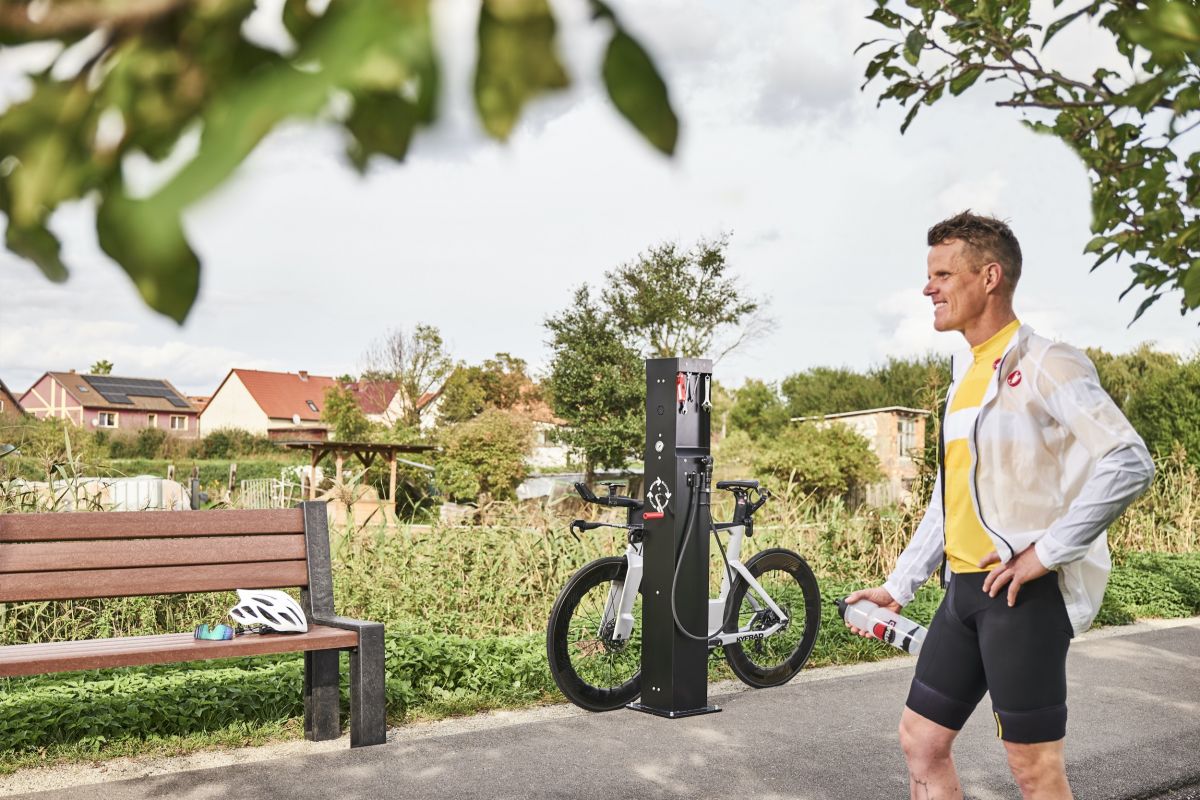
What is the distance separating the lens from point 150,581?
4523mm

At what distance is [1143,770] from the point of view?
14.5 ft

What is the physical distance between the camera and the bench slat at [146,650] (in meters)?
3.86

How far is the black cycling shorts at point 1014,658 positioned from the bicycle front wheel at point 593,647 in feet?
8.84

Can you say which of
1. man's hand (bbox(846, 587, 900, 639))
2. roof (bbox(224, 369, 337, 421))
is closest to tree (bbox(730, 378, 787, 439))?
roof (bbox(224, 369, 337, 421))

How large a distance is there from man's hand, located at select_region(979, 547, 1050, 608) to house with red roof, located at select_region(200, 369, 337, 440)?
6025 cm

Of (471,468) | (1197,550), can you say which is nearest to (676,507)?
(1197,550)

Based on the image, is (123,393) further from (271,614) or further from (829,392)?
(271,614)

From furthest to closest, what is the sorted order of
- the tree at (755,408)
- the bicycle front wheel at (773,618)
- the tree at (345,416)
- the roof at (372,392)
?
1. the tree at (755,408)
2. the roof at (372,392)
3. the tree at (345,416)
4. the bicycle front wheel at (773,618)

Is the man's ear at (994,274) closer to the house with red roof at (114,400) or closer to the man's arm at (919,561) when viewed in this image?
the man's arm at (919,561)

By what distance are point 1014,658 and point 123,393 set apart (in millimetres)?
74571

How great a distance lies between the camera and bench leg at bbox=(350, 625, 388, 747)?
452 cm

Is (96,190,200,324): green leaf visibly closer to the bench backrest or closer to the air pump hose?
the bench backrest

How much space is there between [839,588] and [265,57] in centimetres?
704

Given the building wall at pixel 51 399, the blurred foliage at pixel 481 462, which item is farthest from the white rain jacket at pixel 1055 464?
the building wall at pixel 51 399
